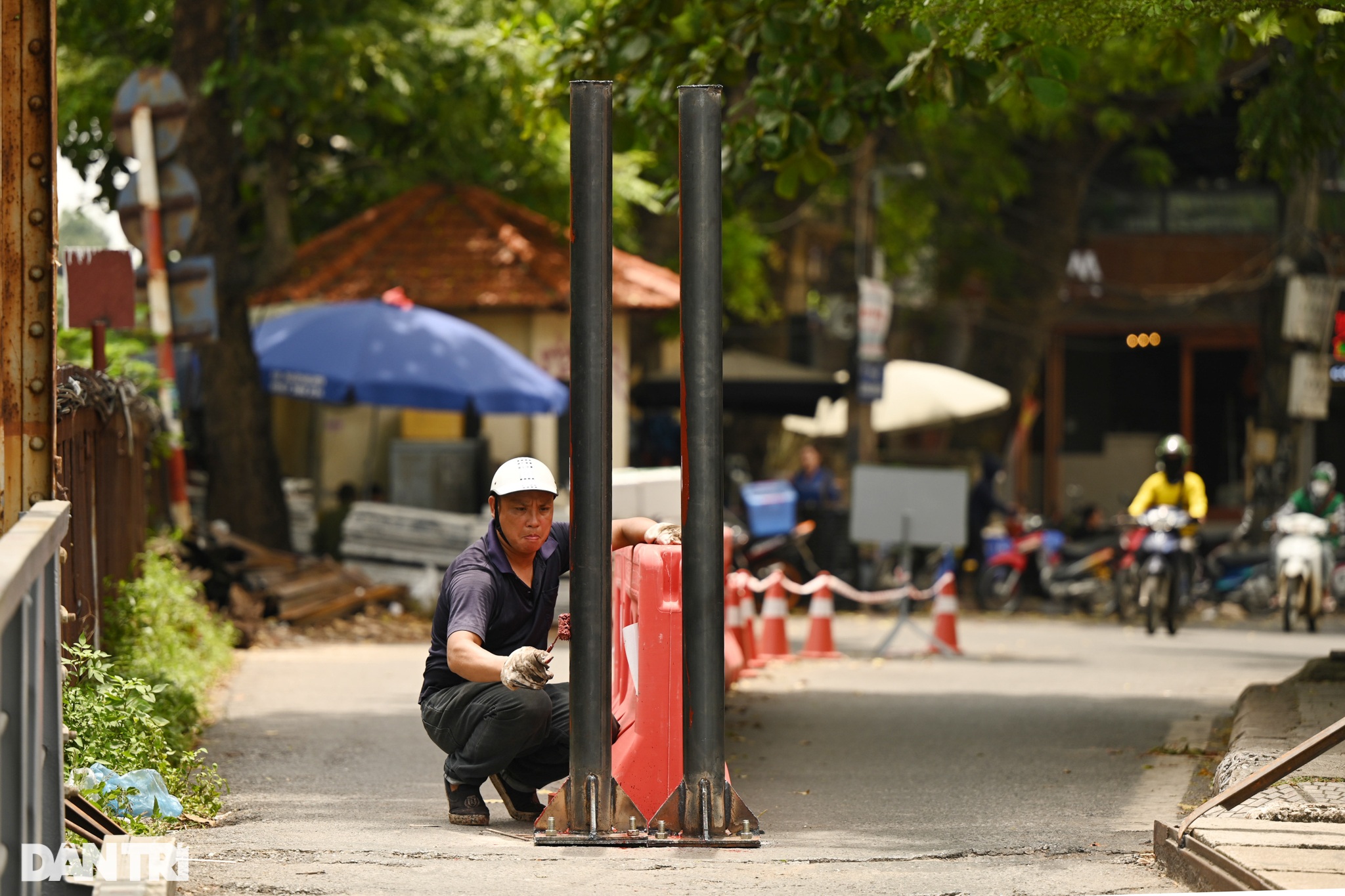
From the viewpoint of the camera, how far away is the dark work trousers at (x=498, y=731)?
23.2ft

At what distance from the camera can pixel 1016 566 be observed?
21859mm

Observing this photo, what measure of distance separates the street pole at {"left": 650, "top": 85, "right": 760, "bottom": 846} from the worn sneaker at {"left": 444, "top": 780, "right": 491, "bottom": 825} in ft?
3.00

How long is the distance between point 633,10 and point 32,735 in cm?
748

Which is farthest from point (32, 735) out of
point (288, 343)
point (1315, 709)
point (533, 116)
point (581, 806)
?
point (288, 343)

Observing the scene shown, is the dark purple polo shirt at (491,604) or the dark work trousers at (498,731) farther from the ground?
the dark purple polo shirt at (491,604)

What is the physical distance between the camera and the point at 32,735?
441 cm

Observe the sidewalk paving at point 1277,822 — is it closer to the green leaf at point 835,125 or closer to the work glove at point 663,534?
the work glove at point 663,534

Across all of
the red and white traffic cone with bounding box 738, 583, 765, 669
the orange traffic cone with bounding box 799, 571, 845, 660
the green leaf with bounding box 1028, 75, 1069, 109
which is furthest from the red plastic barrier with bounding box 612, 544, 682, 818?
the orange traffic cone with bounding box 799, 571, 845, 660

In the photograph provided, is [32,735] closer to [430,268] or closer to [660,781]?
[660,781]

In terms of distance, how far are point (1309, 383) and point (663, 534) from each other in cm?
1648

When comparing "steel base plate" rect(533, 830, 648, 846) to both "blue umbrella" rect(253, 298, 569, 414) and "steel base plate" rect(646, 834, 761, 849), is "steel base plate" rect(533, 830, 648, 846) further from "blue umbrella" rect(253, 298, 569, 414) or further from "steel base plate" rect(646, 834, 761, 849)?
"blue umbrella" rect(253, 298, 569, 414)

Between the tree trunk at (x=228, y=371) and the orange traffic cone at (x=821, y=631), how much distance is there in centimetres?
585

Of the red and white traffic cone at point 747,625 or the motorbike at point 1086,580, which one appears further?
the motorbike at point 1086,580

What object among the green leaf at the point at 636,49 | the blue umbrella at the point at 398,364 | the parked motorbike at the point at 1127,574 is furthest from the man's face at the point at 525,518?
the parked motorbike at the point at 1127,574
